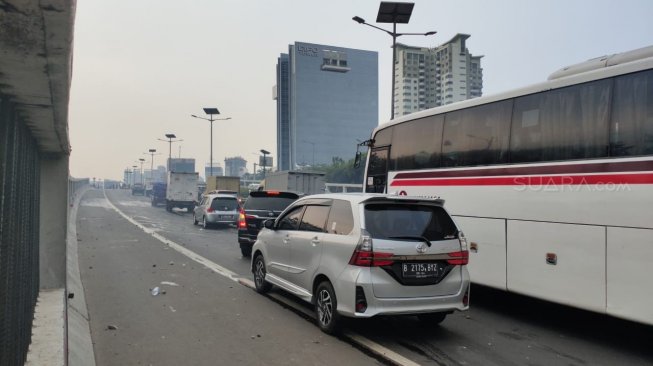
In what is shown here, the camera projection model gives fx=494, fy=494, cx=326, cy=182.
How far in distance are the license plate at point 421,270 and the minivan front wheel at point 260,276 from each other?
3.47 m

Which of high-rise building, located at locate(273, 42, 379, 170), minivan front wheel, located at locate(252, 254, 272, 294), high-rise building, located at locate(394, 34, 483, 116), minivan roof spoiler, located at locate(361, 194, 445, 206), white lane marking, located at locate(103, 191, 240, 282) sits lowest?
white lane marking, located at locate(103, 191, 240, 282)

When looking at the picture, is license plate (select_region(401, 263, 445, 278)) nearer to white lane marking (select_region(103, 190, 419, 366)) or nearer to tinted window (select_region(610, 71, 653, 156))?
white lane marking (select_region(103, 190, 419, 366))

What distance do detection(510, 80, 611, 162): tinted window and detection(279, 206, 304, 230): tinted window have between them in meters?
3.36

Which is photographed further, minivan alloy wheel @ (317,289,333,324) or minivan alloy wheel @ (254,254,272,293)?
minivan alloy wheel @ (254,254,272,293)

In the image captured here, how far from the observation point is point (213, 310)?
7516 mm

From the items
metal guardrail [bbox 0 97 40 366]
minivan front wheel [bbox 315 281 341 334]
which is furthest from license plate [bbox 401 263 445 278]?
metal guardrail [bbox 0 97 40 366]

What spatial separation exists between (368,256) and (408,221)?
31.2 inches

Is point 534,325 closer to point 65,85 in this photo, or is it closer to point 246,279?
point 246,279

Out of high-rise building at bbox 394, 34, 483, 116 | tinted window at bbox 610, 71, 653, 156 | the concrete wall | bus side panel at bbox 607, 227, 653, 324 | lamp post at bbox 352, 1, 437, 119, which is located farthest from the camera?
high-rise building at bbox 394, 34, 483, 116

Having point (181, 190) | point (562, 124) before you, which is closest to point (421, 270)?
point (562, 124)

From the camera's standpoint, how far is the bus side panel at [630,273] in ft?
18.0

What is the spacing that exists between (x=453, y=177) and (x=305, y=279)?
323cm

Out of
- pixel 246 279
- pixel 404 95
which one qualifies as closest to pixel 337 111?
pixel 404 95

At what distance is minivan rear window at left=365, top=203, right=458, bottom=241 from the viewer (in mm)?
6043
